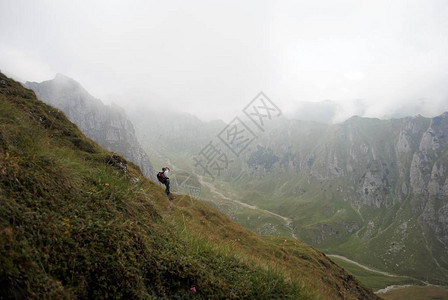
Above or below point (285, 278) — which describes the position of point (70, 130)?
below

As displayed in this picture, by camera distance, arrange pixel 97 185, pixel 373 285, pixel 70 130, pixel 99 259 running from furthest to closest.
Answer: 1. pixel 373 285
2. pixel 70 130
3. pixel 97 185
4. pixel 99 259

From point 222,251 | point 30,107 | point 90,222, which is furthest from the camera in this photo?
point 30,107

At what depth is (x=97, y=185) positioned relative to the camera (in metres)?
8.16

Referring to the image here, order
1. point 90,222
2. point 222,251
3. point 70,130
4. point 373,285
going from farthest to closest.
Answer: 1. point 373,285
2. point 70,130
3. point 222,251
4. point 90,222

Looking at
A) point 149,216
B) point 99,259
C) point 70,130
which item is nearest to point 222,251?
point 149,216

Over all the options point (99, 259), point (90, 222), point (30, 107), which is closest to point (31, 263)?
point (99, 259)

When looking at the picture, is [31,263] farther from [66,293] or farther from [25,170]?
[25,170]

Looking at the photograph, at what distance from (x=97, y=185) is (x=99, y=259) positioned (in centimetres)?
325

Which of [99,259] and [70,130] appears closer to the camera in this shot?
[99,259]

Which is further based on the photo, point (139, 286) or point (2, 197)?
point (139, 286)

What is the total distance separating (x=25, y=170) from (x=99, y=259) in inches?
118

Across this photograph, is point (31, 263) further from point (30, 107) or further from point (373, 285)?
point (373, 285)

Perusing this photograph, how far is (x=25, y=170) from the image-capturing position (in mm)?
6168

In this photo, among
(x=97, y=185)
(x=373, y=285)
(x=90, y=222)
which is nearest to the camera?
(x=90, y=222)
